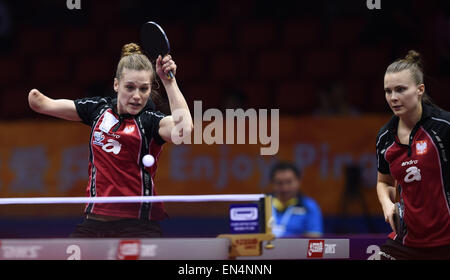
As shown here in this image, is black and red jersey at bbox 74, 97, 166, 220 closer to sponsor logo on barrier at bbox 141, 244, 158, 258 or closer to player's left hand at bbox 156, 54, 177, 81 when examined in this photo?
player's left hand at bbox 156, 54, 177, 81

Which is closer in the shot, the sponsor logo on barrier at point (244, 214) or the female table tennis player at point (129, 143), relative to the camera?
the sponsor logo on barrier at point (244, 214)

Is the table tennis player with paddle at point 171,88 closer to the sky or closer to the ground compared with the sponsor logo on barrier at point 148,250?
closer to the sky

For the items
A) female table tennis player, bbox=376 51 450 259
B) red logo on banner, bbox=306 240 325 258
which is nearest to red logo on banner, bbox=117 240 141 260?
red logo on banner, bbox=306 240 325 258

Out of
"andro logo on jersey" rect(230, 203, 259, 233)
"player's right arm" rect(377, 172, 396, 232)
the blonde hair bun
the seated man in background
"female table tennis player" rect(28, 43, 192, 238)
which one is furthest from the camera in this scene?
the seated man in background

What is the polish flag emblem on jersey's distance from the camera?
3.87 metres

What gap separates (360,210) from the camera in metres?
7.52

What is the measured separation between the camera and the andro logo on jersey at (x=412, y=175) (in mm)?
3861

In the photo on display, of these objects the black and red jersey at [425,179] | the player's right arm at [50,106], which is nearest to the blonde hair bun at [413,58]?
the black and red jersey at [425,179]

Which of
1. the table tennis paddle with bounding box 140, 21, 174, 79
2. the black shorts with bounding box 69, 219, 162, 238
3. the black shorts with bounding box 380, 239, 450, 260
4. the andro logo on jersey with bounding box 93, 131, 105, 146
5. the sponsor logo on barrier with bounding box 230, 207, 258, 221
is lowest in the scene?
the black shorts with bounding box 380, 239, 450, 260

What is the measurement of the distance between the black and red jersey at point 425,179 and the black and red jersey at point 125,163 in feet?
4.48

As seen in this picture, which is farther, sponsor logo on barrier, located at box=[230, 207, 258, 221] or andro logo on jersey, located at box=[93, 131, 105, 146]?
andro logo on jersey, located at box=[93, 131, 105, 146]

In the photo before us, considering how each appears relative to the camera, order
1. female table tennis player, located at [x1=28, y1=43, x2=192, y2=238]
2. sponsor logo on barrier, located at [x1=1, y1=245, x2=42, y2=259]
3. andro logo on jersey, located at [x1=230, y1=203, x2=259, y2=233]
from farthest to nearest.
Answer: female table tennis player, located at [x1=28, y1=43, x2=192, y2=238] → andro logo on jersey, located at [x1=230, y1=203, x2=259, y2=233] → sponsor logo on barrier, located at [x1=1, y1=245, x2=42, y2=259]

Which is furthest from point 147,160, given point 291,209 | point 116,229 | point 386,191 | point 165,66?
point 291,209

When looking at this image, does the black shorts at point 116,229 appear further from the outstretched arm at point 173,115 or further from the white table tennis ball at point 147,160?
the outstretched arm at point 173,115
